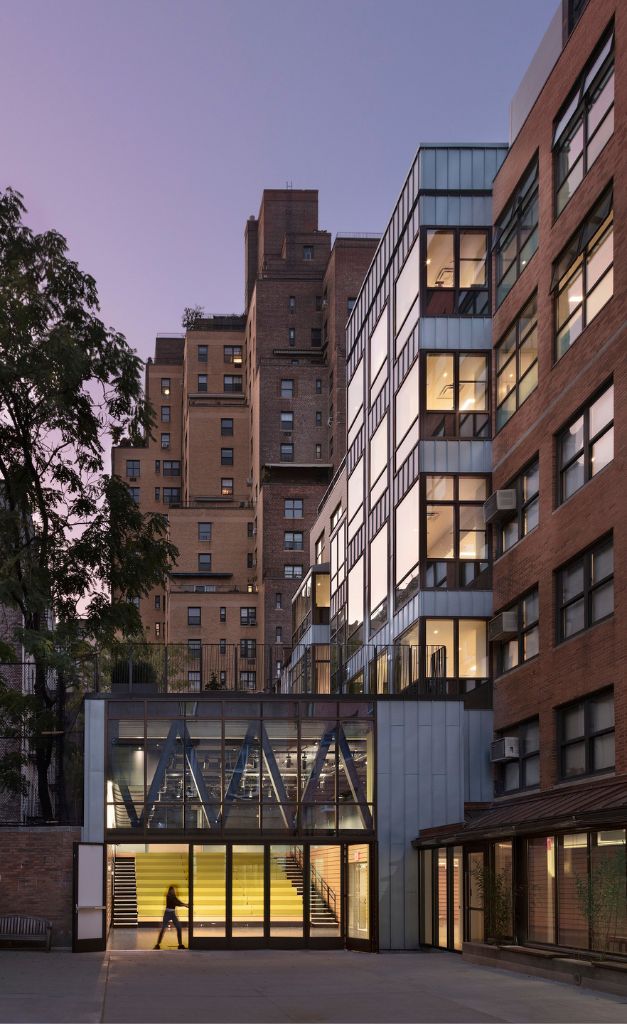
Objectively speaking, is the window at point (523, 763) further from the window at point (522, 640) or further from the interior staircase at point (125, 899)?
the interior staircase at point (125, 899)

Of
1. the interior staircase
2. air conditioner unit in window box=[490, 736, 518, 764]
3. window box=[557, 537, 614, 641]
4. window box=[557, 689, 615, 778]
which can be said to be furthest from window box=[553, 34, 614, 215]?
the interior staircase

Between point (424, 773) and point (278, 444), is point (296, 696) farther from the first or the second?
point (278, 444)

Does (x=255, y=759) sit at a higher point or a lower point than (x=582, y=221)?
lower

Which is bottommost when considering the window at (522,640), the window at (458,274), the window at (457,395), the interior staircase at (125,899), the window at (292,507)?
the interior staircase at (125,899)

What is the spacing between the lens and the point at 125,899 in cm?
4769

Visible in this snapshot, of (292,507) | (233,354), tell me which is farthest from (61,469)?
(233,354)

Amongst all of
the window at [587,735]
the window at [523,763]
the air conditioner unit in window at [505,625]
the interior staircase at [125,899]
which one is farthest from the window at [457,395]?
the interior staircase at [125,899]

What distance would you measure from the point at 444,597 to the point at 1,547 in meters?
11.3

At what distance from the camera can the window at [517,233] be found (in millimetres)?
35281

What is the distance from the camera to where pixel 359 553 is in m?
49.4

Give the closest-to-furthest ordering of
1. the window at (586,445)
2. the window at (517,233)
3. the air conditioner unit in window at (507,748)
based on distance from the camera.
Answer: the window at (586,445), the air conditioner unit in window at (507,748), the window at (517,233)

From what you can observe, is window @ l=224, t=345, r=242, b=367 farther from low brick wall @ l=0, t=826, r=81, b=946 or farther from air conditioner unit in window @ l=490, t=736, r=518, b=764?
low brick wall @ l=0, t=826, r=81, b=946

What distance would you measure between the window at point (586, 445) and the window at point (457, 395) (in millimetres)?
6416

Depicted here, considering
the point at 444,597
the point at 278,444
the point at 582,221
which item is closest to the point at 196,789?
the point at 444,597
